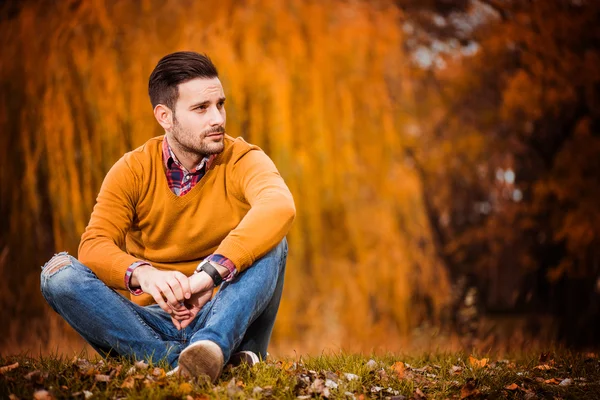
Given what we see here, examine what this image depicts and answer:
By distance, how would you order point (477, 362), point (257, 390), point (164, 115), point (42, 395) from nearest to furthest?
1. point (42, 395)
2. point (257, 390)
3. point (164, 115)
4. point (477, 362)

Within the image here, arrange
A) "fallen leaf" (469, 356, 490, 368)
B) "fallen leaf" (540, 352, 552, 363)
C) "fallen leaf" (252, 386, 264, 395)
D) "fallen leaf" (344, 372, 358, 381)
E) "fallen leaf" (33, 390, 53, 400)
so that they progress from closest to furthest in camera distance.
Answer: "fallen leaf" (33, 390, 53, 400)
"fallen leaf" (252, 386, 264, 395)
"fallen leaf" (344, 372, 358, 381)
"fallen leaf" (469, 356, 490, 368)
"fallen leaf" (540, 352, 552, 363)

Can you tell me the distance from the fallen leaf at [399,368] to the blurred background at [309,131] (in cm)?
175

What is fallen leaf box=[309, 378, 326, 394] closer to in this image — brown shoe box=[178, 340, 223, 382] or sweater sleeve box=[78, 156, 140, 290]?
brown shoe box=[178, 340, 223, 382]

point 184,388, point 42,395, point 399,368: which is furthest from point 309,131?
point 42,395

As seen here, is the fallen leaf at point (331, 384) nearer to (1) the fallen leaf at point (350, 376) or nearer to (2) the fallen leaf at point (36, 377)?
(1) the fallen leaf at point (350, 376)

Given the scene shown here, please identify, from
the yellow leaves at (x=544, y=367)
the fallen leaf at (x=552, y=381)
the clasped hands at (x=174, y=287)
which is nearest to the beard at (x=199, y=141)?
the clasped hands at (x=174, y=287)

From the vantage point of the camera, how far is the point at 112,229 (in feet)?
10.0

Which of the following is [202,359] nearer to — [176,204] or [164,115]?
[176,204]

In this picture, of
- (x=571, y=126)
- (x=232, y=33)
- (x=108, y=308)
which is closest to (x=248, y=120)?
(x=232, y=33)

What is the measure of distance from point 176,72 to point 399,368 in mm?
1776

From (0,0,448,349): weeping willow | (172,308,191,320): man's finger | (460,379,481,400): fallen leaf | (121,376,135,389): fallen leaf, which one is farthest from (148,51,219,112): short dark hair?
(0,0,448,349): weeping willow

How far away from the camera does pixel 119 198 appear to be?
3.13m

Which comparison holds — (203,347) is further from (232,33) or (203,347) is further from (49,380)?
(232,33)

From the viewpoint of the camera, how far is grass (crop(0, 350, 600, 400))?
2.55 meters
